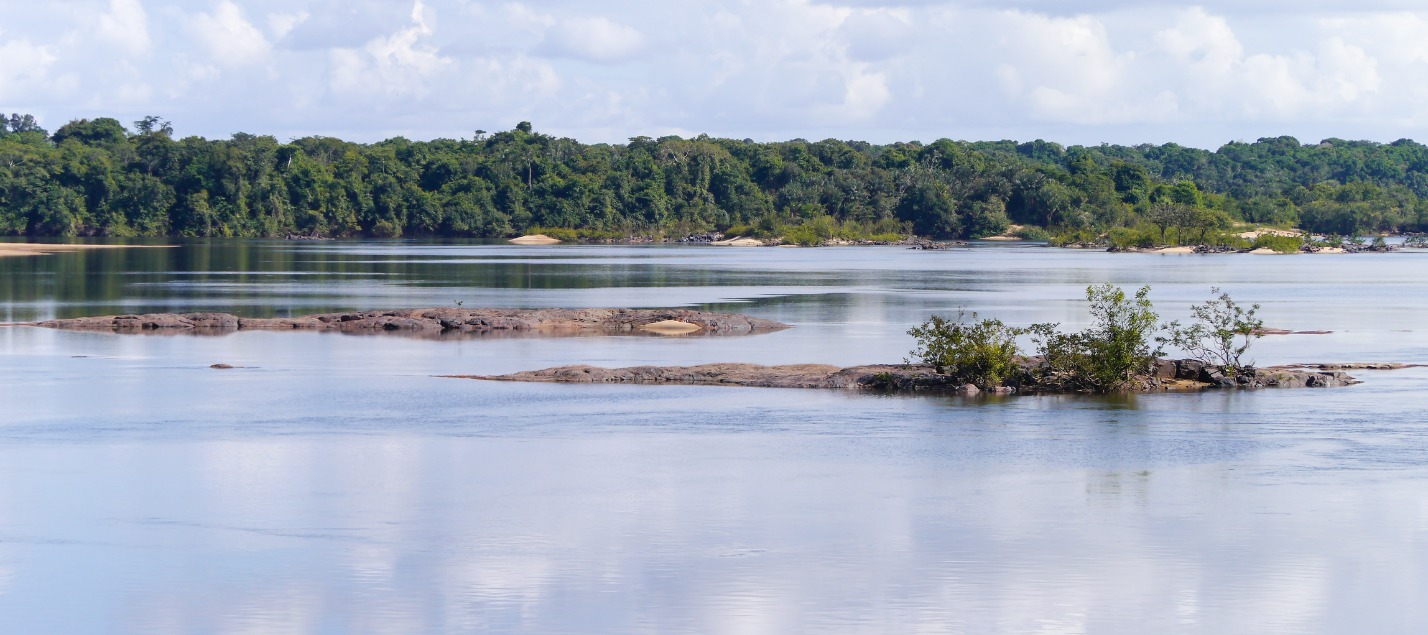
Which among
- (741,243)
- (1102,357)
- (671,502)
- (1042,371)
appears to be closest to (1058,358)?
(1042,371)

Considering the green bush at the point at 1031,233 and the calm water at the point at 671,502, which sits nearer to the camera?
the calm water at the point at 671,502

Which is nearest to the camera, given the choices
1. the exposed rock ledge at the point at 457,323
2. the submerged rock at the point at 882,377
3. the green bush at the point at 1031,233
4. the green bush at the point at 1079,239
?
the submerged rock at the point at 882,377

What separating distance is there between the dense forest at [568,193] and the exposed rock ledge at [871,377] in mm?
129973

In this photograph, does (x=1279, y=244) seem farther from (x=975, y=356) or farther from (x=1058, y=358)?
(x=975, y=356)

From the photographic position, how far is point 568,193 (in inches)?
6841

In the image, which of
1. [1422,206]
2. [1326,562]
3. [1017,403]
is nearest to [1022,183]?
[1422,206]

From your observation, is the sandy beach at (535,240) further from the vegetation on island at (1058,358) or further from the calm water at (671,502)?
the vegetation on island at (1058,358)

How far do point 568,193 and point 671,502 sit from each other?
517 feet

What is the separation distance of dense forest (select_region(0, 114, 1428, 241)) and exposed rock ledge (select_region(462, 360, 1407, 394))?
12997 cm

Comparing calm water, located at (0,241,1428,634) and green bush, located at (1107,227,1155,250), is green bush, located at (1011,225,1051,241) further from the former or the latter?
calm water, located at (0,241,1428,634)

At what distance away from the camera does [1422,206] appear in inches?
7047

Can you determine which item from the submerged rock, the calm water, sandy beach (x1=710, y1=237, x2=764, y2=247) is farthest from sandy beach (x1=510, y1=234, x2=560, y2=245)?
the submerged rock

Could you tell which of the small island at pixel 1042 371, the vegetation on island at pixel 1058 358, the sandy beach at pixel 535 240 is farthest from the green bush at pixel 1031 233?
the vegetation on island at pixel 1058 358

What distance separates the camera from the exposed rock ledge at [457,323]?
4197 cm
